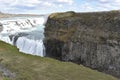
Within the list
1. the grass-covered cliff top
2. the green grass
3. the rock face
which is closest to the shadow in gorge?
the rock face

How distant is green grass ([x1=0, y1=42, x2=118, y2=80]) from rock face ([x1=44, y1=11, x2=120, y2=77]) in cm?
2324

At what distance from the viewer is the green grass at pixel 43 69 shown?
15.7 meters

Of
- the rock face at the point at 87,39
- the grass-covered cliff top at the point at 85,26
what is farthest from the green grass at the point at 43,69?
the grass-covered cliff top at the point at 85,26

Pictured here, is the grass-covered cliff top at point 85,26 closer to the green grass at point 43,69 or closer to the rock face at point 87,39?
the rock face at point 87,39

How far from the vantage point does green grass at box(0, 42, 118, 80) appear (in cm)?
1570

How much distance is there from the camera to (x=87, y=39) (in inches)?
1864

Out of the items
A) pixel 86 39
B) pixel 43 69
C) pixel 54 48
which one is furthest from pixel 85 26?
pixel 43 69

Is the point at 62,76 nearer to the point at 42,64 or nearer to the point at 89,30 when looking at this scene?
the point at 42,64

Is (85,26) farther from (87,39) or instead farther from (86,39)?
(87,39)

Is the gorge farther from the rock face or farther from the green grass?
the green grass

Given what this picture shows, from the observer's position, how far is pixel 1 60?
1945 cm

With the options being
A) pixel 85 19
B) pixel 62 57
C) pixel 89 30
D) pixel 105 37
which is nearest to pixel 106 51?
pixel 105 37

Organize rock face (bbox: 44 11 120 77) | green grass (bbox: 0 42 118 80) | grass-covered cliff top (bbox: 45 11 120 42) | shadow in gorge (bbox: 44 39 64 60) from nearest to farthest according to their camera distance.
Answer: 1. green grass (bbox: 0 42 118 80)
2. rock face (bbox: 44 11 120 77)
3. grass-covered cliff top (bbox: 45 11 120 42)
4. shadow in gorge (bbox: 44 39 64 60)

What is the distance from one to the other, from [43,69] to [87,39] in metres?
30.7
